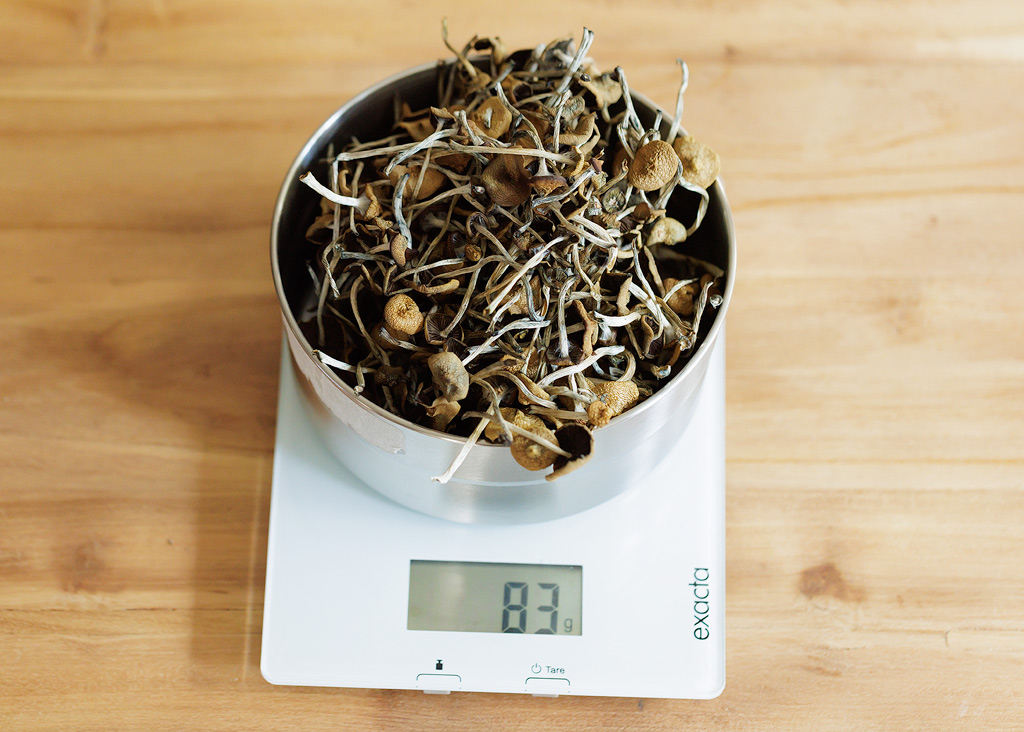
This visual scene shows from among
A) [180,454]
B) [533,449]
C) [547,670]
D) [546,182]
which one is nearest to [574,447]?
[533,449]

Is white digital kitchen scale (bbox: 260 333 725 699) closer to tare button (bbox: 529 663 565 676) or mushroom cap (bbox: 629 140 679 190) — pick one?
tare button (bbox: 529 663 565 676)

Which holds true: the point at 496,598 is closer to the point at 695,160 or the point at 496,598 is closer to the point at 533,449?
the point at 533,449

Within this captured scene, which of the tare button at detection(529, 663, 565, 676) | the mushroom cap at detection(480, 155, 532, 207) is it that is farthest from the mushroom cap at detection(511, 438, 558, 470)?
the tare button at detection(529, 663, 565, 676)

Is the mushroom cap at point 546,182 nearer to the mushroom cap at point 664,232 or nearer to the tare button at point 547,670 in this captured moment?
the mushroom cap at point 664,232

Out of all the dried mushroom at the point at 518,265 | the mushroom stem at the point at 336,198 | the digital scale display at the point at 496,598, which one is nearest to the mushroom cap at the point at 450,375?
the dried mushroom at the point at 518,265

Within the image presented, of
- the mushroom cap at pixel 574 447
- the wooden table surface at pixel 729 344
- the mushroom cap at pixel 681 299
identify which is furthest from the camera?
the wooden table surface at pixel 729 344

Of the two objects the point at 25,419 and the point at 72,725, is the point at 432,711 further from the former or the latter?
the point at 25,419

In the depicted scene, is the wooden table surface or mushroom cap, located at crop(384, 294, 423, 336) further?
the wooden table surface

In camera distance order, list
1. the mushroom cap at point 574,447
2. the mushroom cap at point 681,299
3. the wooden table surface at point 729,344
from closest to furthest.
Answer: the mushroom cap at point 574,447, the mushroom cap at point 681,299, the wooden table surface at point 729,344
